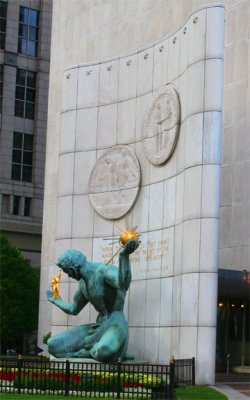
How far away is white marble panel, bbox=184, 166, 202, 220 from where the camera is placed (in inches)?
899

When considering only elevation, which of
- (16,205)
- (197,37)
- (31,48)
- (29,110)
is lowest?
(197,37)

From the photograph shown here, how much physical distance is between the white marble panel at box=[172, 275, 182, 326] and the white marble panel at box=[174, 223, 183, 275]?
0.82 feet

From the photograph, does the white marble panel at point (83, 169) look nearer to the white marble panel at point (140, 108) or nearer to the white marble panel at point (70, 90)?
the white marble panel at point (70, 90)

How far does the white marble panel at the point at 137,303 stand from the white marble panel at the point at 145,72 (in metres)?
6.05

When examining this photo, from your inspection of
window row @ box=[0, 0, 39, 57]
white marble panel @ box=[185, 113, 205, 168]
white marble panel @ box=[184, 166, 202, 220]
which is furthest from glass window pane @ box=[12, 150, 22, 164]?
white marble panel @ box=[184, 166, 202, 220]

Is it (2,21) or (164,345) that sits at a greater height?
(2,21)

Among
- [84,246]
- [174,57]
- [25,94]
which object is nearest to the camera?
[174,57]

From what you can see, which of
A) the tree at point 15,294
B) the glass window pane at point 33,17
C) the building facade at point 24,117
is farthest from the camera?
the glass window pane at point 33,17

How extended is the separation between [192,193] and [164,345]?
→ 14.6ft

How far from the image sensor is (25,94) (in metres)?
71.2

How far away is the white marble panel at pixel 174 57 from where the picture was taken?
83.3 feet

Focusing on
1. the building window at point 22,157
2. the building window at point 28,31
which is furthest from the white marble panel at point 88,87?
the building window at point 28,31

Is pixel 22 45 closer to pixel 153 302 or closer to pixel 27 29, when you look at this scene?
pixel 27 29

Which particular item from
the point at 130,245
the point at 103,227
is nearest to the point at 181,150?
the point at 130,245
